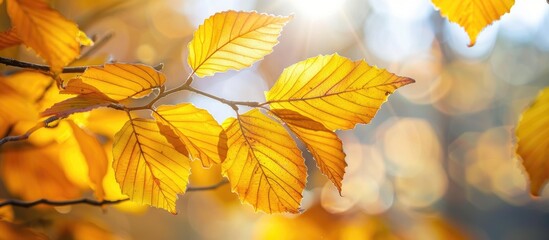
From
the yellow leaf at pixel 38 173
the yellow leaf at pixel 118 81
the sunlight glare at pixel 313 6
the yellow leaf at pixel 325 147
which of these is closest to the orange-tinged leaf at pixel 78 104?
the yellow leaf at pixel 118 81

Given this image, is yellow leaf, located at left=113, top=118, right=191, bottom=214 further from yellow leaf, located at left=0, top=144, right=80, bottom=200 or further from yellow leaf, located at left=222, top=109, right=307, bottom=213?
yellow leaf, located at left=0, top=144, right=80, bottom=200

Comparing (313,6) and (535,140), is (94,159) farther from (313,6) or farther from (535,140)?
(313,6)

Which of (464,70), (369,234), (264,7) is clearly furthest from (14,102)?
(464,70)

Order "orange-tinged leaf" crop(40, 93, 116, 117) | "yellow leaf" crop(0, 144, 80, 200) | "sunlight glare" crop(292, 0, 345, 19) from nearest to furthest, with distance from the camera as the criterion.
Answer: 1. "orange-tinged leaf" crop(40, 93, 116, 117)
2. "yellow leaf" crop(0, 144, 80, 200)
3. "sunlight glare" crop(292, 0, 345, 19)

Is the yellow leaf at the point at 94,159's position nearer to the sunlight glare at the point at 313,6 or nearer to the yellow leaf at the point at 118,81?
the yellow leaf at the point at 118,81

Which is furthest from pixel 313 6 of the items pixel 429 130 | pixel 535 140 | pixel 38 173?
pixel 429 130

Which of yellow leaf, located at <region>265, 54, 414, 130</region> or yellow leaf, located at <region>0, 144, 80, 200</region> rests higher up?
yellow leaf, located at <region>265, 54, 414, 130</region>

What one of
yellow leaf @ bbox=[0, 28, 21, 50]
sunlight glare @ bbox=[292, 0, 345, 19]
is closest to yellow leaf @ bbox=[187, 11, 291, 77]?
yellow leaf @ bbox=[0, 28, 21, 50]
